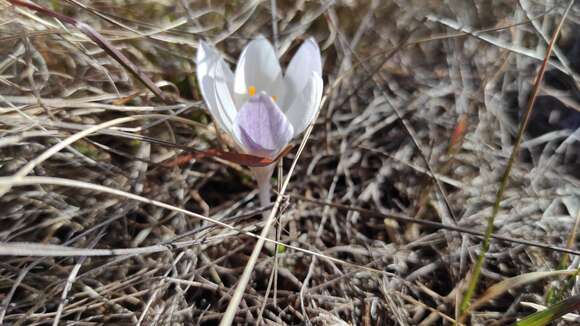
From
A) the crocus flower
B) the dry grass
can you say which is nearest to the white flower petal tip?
the crocus flower

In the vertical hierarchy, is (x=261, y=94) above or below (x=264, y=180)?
above

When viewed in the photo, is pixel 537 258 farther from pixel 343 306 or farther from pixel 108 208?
pixel 108 208

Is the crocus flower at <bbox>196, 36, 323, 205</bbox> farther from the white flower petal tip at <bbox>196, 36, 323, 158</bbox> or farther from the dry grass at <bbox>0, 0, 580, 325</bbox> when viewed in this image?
the dry grass at <bbox>0, 0, 580, 325</bbox>

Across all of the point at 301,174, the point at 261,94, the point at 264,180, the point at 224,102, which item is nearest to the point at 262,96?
the point at 261,94

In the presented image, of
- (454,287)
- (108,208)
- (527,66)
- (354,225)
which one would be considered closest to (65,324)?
(108,208)

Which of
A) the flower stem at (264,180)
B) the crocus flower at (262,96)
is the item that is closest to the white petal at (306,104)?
the crocus flower at (262,96)

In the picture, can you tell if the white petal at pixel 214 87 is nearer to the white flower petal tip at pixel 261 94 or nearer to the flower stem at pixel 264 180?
the white flower petal tip at pixel 261 94

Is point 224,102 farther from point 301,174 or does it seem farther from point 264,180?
point 301,174
